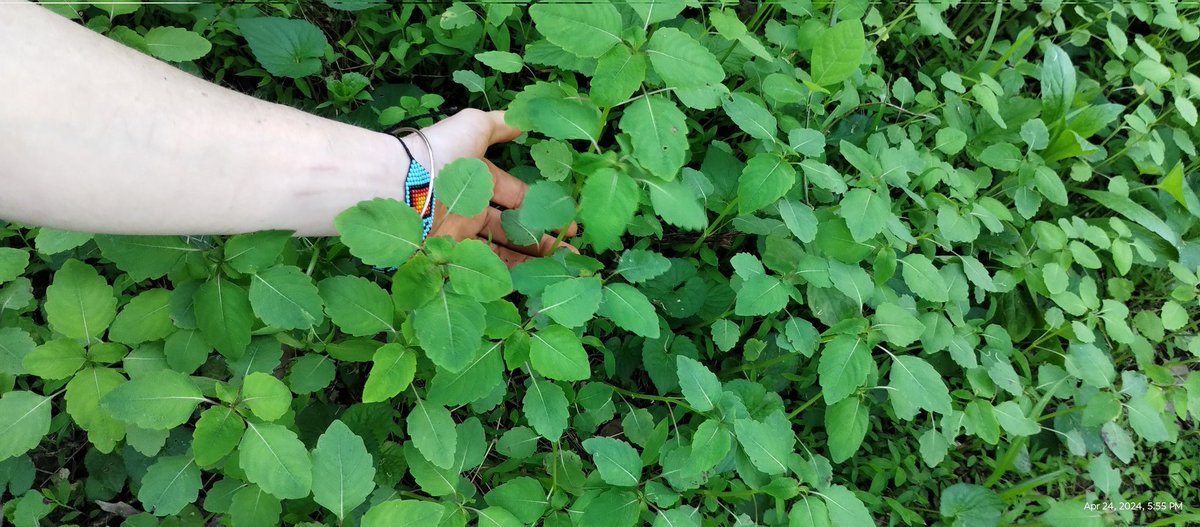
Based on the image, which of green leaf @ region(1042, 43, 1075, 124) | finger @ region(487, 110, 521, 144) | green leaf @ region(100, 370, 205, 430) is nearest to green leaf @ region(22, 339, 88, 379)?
green leaf @ region(100, 370, 205, 430)

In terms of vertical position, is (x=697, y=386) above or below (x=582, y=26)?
below

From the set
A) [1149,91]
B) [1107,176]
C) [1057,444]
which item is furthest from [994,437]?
[1149,91]

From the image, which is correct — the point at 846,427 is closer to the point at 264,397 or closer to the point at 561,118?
the point at 561,118

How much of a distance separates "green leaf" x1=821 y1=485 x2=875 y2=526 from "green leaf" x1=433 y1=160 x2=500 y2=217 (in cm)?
117

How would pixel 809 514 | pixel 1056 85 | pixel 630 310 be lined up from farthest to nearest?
pixel 1056 85, pixel 809 514, pixel 630 310

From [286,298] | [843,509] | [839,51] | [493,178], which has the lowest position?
[843,509]

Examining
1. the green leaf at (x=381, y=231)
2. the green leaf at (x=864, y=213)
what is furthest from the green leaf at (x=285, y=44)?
the green leaf at (x=864, y=213)

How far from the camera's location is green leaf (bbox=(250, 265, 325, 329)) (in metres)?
1.39

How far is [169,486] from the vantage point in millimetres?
1554

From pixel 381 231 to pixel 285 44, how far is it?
134 centimetres

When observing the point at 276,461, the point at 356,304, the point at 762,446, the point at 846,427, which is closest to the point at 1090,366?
the point at 846,427

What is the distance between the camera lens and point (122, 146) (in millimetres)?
1244

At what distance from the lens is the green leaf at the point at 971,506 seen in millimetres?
2203

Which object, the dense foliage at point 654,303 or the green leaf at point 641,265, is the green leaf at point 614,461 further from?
the green leaf at point 641,265
